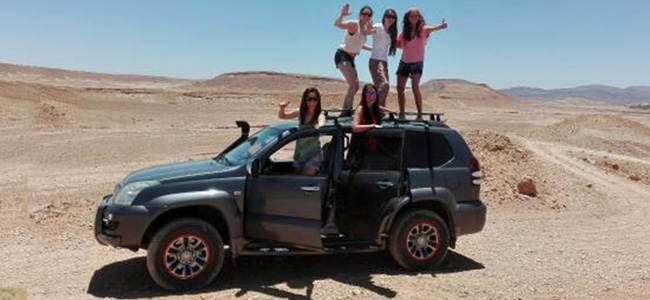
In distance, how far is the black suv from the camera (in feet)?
21.0

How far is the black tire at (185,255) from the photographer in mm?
6324

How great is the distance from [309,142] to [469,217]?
220 centimetres

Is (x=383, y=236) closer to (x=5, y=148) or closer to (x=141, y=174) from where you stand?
(x=141, y=174)

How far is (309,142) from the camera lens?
23.5 ft

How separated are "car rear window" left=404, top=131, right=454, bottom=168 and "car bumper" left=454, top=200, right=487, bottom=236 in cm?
61

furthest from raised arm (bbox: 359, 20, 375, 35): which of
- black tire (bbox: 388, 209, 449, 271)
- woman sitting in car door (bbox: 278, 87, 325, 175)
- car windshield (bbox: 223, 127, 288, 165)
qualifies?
black tire (bbox: 388, 209, 449, 271)

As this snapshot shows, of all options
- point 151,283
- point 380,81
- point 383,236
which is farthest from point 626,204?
point 151,283

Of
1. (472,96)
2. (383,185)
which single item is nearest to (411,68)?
(383,185)

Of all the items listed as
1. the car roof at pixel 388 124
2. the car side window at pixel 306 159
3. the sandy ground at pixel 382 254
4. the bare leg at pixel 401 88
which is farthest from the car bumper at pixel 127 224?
the bare leg at pixel 401 88

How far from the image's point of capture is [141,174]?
683cm

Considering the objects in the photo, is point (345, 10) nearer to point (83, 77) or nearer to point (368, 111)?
point (368, 111)

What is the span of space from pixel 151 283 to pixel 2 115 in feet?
88.9

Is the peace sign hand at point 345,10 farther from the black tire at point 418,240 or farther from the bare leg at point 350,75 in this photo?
the black tire at point 418,240

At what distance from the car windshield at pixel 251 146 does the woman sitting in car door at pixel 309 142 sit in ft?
1.03
